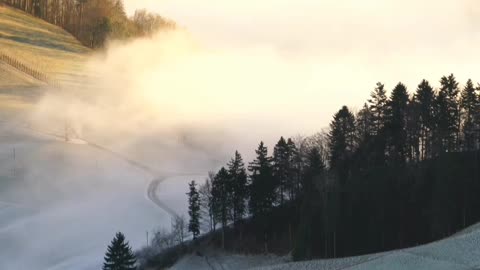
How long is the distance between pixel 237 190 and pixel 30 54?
263 ft

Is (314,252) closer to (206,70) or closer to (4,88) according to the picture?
(4,88)

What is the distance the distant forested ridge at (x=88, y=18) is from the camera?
471 ft

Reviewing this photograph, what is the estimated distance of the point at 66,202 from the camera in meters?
72.7

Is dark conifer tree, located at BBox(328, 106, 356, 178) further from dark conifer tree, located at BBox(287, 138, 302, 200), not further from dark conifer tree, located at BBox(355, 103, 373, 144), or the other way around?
dark conifer tree, located at BBox(287, 138, 302, 200)

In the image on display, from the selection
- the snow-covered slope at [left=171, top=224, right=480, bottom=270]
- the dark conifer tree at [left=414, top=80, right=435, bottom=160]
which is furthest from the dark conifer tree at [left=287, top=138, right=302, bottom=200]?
the snow-covered slope at [left=171, top=224, right=480, bottom=270]

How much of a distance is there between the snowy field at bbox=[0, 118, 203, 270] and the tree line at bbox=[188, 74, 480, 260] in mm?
9411

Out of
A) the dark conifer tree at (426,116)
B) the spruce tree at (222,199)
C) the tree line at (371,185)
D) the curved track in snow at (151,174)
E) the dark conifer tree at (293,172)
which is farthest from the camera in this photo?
the curved track in snow at (151,174)

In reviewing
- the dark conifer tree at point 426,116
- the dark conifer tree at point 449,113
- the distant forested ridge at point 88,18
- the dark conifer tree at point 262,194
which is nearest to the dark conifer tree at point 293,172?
the dark conifer tree at point 262,194

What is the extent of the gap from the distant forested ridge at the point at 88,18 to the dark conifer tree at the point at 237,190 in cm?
9006

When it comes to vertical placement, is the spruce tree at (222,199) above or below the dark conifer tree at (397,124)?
below

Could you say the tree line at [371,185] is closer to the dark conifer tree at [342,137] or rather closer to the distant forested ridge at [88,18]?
the dark conifer tree at [342,137]

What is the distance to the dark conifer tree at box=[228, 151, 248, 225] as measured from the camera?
60375 millimetres

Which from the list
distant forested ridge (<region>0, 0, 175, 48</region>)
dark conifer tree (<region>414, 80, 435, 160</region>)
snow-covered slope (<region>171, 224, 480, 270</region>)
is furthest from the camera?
distant forested ridge (<region>0, 0, 175, 48</region>)

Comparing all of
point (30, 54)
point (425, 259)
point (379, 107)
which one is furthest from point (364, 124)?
point (30, 54)
